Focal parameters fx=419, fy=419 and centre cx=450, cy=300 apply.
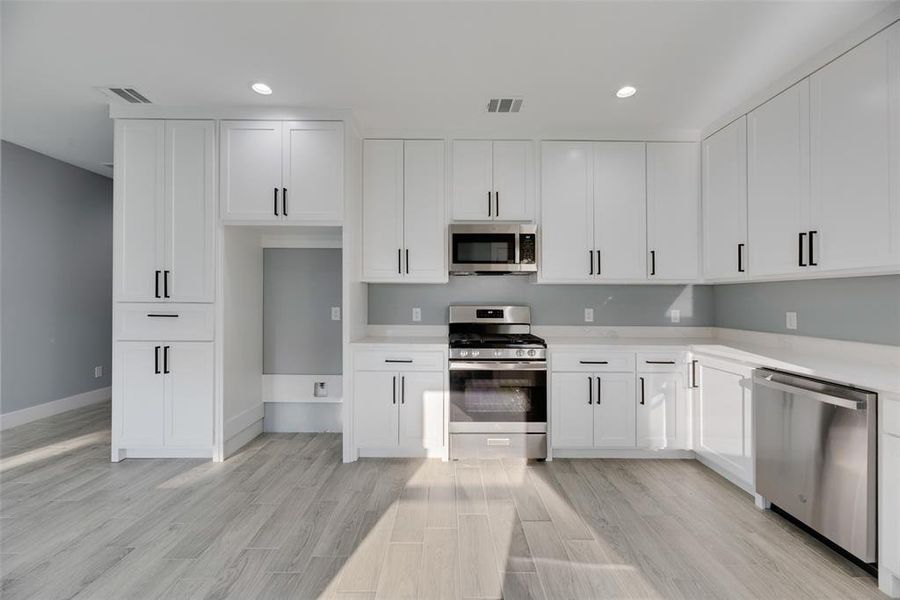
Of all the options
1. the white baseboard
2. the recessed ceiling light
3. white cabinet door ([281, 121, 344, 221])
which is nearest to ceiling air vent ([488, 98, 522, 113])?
white cabinet door ([281, 121, 344, 221])

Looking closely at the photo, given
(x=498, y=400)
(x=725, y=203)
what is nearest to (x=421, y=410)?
(x=498, y=400)

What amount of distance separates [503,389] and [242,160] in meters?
2.60

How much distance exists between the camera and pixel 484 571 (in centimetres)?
189

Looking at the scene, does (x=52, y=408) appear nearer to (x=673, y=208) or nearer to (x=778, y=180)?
(x=673, y=208)

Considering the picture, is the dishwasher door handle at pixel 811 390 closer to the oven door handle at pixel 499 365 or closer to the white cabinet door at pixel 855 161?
the white cabinet door at pixel 855 161

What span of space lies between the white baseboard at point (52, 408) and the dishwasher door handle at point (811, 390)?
5998 millimetres

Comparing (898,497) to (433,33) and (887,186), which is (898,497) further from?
(433,33)

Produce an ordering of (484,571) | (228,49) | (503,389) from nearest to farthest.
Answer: (484,571) → (228,49) → (503,389)

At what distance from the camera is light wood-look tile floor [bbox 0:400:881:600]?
1.80 metres

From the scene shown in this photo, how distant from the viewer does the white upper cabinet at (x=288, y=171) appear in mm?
3131

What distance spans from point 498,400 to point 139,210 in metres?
3.02

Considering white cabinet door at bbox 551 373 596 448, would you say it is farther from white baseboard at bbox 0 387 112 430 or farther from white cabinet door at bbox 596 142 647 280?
white baseboard at bbox 0 387 112 430

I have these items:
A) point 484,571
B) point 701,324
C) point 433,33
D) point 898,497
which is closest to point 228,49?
point 433,33

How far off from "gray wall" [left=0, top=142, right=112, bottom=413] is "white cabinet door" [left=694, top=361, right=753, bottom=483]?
5.91 meters
